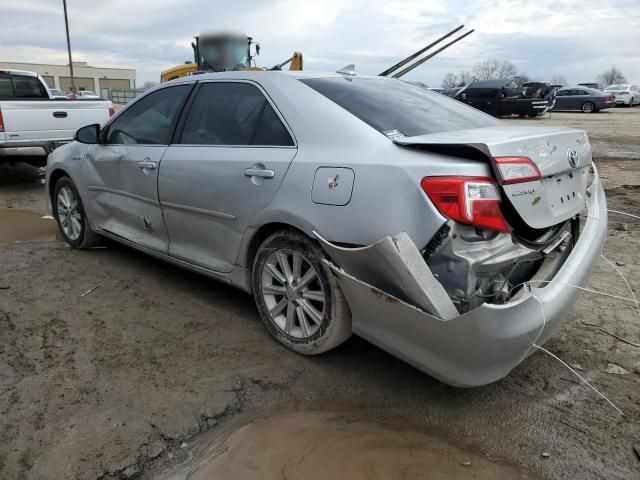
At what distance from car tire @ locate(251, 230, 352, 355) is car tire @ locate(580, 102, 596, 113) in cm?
3135

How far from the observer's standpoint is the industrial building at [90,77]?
8244 cm

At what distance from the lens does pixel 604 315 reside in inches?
145

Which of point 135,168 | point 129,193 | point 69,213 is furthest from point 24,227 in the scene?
point 135,168

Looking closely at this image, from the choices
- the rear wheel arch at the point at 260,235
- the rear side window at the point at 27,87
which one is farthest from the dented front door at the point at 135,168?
the rear side window at the point at 27,87

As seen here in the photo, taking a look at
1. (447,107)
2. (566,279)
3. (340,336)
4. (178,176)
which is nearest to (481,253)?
(566,279)

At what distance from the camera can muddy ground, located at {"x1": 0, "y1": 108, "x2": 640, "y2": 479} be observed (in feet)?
7.63

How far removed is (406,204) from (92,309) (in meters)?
2.56

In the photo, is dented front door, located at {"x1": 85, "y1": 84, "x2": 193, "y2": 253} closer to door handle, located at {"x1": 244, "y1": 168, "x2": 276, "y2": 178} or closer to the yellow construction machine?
door handle, located at {"x1": 244, "y1": 168, "x2": 276, "y2": 178}

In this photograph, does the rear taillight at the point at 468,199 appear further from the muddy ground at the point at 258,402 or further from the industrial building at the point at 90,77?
the industrial building at the point at 90,77

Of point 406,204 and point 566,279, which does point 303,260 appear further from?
point 566,279

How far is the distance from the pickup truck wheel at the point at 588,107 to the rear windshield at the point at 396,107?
98.7 ft

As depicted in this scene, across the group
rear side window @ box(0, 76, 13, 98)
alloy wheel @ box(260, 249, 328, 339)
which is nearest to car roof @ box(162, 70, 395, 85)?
alloy wheel @ box(260, 249, 328, 339)

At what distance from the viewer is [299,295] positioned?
10.1 ft

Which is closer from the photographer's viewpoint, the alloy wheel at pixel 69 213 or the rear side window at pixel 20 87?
the alloy wheel at pixel 69 213
